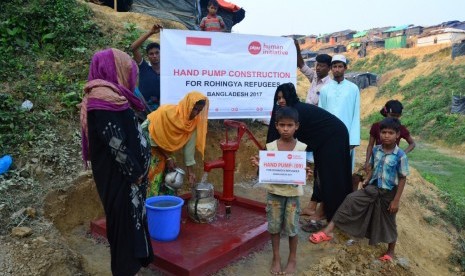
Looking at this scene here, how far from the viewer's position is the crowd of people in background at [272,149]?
2.23 m

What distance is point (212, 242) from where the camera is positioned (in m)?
3.23

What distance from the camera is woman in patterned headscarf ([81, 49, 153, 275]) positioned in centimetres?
215

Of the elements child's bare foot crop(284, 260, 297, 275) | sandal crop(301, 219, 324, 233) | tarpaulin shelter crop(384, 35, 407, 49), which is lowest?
child's bare foot crop(284, 260, 297, 275)

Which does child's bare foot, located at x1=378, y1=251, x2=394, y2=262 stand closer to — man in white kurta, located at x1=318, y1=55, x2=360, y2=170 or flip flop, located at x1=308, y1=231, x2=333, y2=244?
flip flop, located at x1=308, y1=231, x2=333, y2=244

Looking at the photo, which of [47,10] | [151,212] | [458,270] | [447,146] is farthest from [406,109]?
[151,212]

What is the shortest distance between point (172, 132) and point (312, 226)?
5.47ft

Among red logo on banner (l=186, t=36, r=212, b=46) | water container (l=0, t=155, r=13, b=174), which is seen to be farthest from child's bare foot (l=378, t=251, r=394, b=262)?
water container (l=0, t=155, r=13, b=174)

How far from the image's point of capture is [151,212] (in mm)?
3092

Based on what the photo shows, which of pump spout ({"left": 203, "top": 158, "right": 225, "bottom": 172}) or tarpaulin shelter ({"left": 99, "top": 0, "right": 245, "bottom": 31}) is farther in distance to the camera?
tarpaulin shelter ({"left": 99, "top": 0, "right": 245, "bottom": 31})

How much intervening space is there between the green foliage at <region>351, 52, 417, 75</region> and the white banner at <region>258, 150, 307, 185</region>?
27732 mm

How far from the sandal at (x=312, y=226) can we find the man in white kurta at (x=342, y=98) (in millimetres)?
933

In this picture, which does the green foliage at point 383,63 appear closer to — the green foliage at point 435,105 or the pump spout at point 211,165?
the green foliage at point 435,105

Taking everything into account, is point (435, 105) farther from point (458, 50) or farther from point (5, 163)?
point (5, 163)

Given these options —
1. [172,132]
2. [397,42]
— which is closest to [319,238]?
[172,132]
